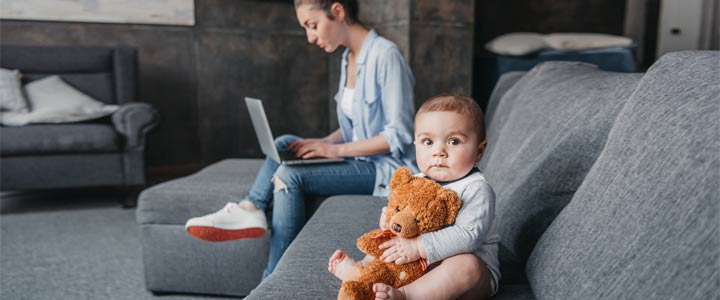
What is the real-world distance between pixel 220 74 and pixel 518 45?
2.26m

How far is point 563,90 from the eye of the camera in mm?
1480

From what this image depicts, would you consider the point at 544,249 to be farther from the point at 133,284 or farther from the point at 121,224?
the point at 121,224

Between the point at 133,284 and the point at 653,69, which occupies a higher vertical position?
the point at 653,69

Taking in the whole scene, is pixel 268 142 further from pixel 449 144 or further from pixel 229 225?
pixel 449 144

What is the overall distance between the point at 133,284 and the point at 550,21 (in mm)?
4350

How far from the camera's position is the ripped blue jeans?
1729mm

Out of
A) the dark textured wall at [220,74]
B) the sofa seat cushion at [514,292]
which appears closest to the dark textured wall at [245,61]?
the dark textured wall at [220,74]

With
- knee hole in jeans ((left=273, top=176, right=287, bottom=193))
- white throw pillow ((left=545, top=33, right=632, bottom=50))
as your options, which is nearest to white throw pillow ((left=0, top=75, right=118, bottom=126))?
knee hole in jeans ((left=273, top=176, right=287, bottom=193))

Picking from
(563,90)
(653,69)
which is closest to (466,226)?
(653,69)

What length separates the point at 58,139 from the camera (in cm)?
316

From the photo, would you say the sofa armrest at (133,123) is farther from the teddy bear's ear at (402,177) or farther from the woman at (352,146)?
the teddy bear's ear at (402,177)

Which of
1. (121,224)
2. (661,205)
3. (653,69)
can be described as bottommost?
(121,224)

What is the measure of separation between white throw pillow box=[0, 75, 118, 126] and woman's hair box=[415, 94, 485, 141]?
293 cm

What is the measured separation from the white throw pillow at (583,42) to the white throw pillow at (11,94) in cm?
353
